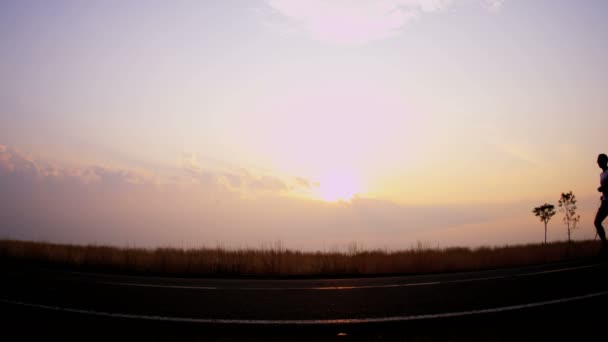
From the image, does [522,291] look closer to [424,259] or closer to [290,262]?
[424,259]

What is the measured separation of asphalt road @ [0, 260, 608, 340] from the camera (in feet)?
13.9

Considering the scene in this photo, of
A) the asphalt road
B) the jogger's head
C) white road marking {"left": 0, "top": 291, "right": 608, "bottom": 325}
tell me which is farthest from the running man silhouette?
white road marking {"left": 0, "top": 291, "right": 608, "bottom": 325}

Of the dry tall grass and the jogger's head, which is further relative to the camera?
the dry tall grass

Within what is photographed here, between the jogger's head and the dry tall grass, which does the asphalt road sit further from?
the dry tall grass

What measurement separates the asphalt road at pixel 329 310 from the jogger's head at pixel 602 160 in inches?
124

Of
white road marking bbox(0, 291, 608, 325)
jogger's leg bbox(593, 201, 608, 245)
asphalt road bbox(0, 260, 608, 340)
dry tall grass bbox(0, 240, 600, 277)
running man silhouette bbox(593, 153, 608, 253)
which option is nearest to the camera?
asphalt road bbox(0, 260, 608, 340)

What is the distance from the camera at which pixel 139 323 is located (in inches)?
188

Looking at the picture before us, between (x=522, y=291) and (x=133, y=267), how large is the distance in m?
14.3

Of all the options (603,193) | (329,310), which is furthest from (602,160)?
(329,310)

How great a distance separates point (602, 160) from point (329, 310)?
8.95 m

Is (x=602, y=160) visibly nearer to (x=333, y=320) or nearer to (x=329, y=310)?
(x=329, y=310)

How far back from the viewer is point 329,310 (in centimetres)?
537

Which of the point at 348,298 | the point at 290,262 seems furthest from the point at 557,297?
the point at 290,262

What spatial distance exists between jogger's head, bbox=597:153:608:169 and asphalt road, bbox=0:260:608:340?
10.3 ft
